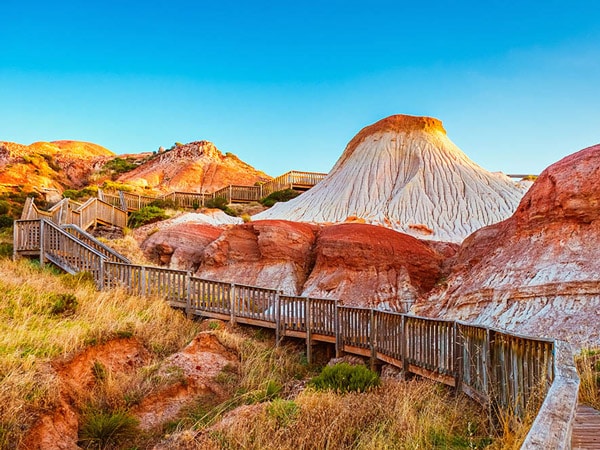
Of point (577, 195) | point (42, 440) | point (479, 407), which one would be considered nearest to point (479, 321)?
point (577, 195)

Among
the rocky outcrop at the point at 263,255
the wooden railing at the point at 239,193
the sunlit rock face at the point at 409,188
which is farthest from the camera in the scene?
Answer: the wooden railing at the point at 239,193

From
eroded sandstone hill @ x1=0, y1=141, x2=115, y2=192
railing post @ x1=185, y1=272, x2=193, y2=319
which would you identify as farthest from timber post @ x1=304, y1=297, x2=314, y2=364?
eroded sandstone hill @ x1=0, y1=141, x2=115, y2=192

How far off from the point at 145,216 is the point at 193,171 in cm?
2718

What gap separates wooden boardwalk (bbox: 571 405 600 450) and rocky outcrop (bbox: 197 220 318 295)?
51.5 feet

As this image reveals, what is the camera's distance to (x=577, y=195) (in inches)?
511

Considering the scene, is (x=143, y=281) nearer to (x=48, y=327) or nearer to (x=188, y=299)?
(x=188, y=299)

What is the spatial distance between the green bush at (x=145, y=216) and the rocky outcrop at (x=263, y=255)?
8.44 m

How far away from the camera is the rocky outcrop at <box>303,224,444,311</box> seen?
59.3ft

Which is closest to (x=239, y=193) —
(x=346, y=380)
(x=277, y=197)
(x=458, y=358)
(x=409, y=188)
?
(x=277, y=197)

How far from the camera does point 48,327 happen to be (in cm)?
1026

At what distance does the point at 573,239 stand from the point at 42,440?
508 inches

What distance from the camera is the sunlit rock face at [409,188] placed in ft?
92.9

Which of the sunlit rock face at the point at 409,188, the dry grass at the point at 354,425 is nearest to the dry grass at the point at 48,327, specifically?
the dry grass at the point at 354,425

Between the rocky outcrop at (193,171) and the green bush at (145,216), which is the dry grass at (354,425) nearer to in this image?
the green bush at (145,216)
